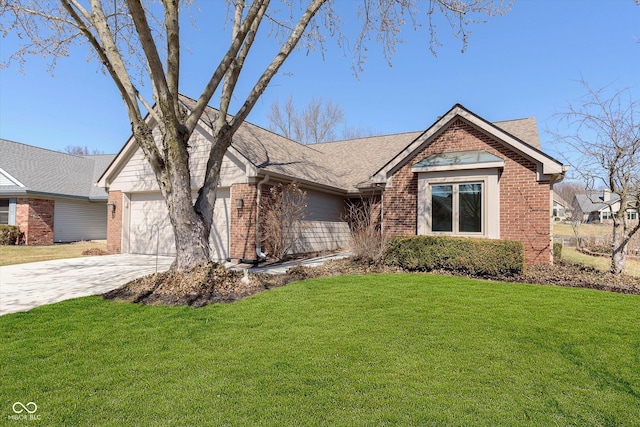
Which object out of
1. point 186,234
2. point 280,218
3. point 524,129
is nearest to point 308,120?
point 524,129

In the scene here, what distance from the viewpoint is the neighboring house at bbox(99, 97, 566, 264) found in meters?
9.93

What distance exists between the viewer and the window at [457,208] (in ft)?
34.2

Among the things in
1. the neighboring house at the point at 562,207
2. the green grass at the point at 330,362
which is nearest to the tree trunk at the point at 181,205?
the green grass at the point at 330,362

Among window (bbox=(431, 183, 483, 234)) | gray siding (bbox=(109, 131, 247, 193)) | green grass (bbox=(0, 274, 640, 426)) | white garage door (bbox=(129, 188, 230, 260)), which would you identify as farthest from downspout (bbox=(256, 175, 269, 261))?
window (bbox=(431, 183, 483, 234))

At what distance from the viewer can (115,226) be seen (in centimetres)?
1451

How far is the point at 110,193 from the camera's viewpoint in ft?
48.5

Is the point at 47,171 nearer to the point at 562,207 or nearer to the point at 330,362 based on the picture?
the point at 330,362

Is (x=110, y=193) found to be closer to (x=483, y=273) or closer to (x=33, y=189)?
(x=33, y=189)

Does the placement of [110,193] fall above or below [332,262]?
above

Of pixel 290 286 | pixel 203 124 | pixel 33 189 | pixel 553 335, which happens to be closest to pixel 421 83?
pixel 203 124

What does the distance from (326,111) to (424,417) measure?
34515 mm

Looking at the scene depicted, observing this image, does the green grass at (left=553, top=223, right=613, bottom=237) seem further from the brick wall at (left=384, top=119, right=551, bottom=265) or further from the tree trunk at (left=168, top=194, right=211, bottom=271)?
the tree trunk at (left=168, top=194, right=211, bottom=271)

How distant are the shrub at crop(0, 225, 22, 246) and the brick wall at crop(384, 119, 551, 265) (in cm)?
1908

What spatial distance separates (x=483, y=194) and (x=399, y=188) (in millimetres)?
2573
